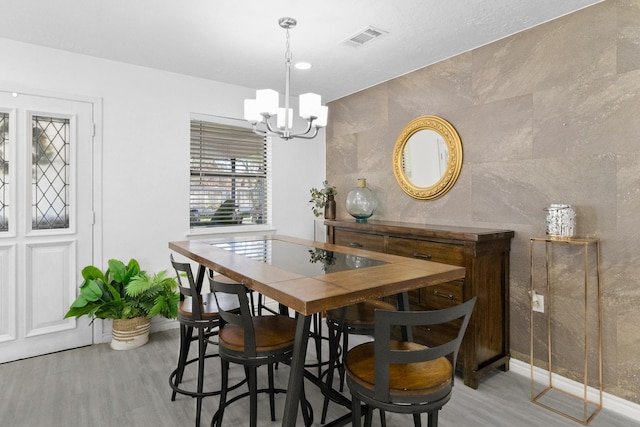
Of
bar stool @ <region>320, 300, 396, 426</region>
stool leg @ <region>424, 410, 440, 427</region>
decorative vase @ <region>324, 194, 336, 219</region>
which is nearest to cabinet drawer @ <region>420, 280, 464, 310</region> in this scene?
bar stool @ <region>320, 300, 396, 426</region>

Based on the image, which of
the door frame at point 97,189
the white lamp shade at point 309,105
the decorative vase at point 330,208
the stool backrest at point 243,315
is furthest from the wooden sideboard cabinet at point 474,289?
the door frame at point 97,189

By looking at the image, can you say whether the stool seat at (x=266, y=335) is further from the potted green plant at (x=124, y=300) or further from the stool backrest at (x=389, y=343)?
the potted green plant at (x=124, y=300)

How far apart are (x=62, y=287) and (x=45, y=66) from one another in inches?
73.8

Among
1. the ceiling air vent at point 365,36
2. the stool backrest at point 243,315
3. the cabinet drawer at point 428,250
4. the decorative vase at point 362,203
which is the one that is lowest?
the stool backrest at point 243,315

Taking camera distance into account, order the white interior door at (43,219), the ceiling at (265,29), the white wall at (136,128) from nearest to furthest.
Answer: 1. the ceiling at (265,29)
2. the white interior door at (43,219)
3. the white wall at (136,128)

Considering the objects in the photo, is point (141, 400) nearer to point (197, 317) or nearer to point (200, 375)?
point (200, 375)

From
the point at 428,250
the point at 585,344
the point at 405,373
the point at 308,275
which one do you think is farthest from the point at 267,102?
the point at 585,344

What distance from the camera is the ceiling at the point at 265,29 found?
2377mm

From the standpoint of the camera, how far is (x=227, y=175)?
4.09m

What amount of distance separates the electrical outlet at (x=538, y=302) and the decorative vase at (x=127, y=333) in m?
3.15

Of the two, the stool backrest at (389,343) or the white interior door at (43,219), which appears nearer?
the stool backrest at (389,343)

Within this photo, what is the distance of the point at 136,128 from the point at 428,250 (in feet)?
9.42

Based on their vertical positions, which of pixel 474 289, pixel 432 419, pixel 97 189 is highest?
pixel 97 189

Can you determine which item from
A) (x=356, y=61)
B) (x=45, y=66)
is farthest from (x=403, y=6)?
(x=45, y=66)
